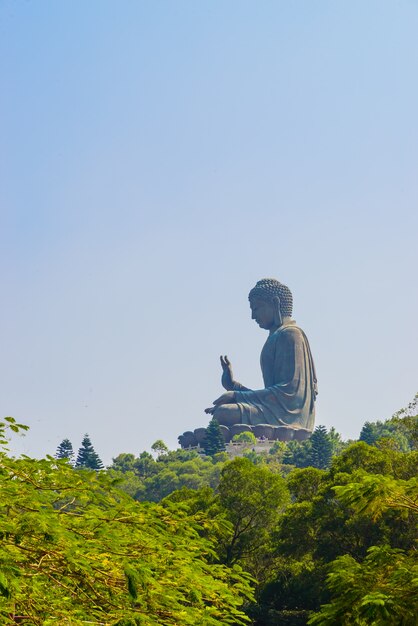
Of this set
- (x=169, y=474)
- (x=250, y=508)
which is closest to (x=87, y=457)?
(x=169, y=474)

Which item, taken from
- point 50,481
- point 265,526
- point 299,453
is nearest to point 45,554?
point 50,481

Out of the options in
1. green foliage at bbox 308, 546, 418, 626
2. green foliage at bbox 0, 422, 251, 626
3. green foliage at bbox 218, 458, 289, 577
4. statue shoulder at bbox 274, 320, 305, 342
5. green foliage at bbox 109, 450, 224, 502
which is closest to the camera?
green foliage at bbox 0, 422, 251, 626

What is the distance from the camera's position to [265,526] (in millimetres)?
31094

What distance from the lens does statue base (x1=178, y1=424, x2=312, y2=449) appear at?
84750mm

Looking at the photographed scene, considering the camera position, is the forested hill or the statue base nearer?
the forested hill

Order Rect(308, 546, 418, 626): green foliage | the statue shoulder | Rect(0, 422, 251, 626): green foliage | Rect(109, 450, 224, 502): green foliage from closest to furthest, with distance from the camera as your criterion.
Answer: Rect(0, 422, 251, 626): green foliage
Rect(308, 546, 418, 626): green foliage
Rect(109, 450, 224, 502): green foliage
the statue shoulder

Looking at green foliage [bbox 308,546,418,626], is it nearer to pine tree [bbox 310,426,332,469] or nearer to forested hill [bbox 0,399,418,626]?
forested hill [bbox 0,399,418,626]

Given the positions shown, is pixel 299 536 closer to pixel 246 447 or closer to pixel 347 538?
pixel 347 538

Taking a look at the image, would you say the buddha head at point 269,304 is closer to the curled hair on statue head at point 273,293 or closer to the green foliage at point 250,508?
the curled hair on statue head at point 273,293

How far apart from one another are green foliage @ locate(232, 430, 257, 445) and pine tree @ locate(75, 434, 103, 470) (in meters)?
9.66

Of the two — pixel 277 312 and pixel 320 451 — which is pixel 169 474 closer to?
pixel 320 451

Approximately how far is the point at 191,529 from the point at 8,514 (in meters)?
3.21

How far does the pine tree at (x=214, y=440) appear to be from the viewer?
8506 cm

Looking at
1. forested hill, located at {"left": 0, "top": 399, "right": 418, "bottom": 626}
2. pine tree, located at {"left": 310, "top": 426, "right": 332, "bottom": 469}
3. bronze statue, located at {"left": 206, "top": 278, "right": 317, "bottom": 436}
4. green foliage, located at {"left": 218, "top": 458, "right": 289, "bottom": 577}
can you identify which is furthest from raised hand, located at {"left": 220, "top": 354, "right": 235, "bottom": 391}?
forested hill, located at {"left": 0, "top": 399, "right": 418, "bottom": 626}
